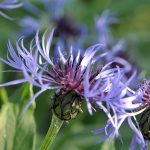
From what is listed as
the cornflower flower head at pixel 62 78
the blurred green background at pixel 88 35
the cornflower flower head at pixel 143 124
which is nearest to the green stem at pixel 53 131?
the cornflower flower head at pixel 62 78

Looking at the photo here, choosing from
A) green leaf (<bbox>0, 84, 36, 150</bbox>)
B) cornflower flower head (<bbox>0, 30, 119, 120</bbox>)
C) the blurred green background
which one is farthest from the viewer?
the blurred green background

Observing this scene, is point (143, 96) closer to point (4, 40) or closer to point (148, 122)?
point (148, 122)

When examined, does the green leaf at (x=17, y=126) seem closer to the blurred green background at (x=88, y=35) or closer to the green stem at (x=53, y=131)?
the green stem at (x=53, y=131)

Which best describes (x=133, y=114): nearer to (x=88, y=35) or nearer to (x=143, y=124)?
(x=143, y=124)

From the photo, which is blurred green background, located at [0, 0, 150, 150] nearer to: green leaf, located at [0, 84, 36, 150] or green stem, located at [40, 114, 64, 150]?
green leaf, located at [0, 84, 36, 150]

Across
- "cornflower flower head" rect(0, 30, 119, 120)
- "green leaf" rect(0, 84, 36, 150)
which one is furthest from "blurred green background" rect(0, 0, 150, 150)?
"cornflower flower head" rect(0, 30, 119, 120)

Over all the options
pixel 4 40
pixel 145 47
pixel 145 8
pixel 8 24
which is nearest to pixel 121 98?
pixel 4 40

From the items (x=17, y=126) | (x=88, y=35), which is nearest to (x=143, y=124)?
(x=17, y=126)
